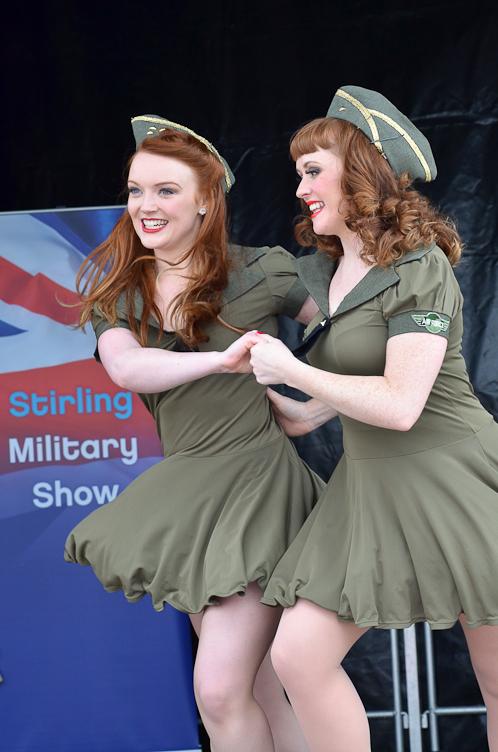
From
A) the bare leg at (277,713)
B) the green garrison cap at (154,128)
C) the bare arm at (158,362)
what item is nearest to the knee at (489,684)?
the bare leg at (277,713)

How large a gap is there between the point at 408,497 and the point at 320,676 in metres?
0.40

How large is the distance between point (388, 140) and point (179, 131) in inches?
22.2

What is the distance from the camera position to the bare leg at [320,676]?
1.56m

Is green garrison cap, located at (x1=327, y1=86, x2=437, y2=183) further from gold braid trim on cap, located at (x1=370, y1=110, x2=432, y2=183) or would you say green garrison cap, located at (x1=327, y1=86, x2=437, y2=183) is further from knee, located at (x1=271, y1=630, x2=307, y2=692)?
knee, located at (x1=271, y1=630, x2=307, y2=692)

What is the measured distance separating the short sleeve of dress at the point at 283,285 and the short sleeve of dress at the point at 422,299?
451mm

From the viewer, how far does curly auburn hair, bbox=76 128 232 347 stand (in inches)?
74.4

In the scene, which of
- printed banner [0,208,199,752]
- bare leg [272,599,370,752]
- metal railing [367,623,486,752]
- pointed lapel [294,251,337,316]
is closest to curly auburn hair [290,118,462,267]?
pointed lapel [294,251,337,316]

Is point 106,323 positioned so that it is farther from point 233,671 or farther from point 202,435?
point 233,671

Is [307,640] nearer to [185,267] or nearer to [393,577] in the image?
[393,577]

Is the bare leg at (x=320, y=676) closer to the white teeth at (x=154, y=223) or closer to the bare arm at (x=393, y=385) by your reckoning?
the bare arm at (x=393, y=385)

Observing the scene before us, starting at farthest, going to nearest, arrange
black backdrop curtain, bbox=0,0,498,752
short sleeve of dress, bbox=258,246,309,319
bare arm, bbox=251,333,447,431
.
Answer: black backdrop curtain, bbox=0,0,498,752 → short sleeve of dress, bbox=258,246,309,319 → bare arm, bbox=251,333,447,431

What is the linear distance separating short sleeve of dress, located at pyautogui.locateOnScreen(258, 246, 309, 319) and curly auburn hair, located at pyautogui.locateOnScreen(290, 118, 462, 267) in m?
0.34

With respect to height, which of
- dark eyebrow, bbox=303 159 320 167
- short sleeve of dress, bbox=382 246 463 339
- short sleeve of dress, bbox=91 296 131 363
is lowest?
short sleeve of dress, bbox=382 246 463 339

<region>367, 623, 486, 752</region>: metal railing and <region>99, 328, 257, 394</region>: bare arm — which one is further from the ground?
<region>99, 328, 257, 394</region>: bare arm
